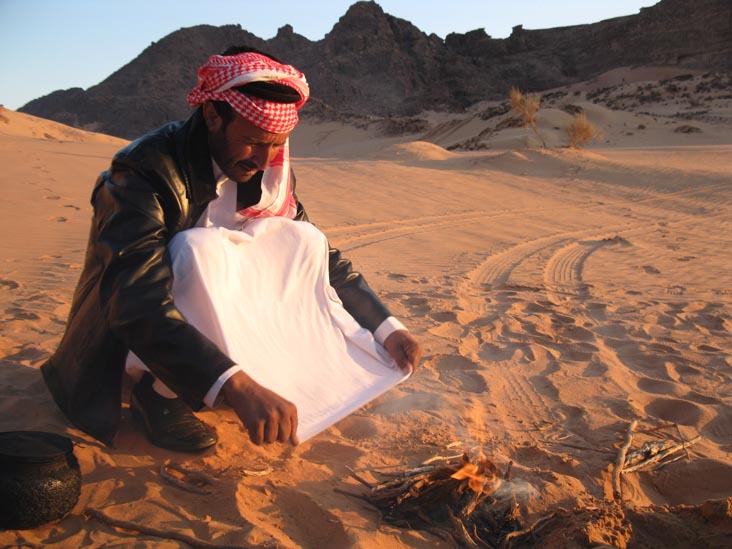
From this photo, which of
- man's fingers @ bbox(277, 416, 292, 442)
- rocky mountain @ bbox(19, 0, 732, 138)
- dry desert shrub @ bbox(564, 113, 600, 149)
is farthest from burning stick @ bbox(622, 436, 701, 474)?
rocky mountain @ bbox(19, 0, 732, 138)

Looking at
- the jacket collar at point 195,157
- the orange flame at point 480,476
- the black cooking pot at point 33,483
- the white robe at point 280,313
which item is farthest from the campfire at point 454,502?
the jacket collar at point 195,157

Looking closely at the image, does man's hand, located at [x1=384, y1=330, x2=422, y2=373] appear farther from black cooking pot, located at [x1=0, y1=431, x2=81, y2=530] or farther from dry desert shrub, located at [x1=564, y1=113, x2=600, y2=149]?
dry desert shrub, located at [x1=564, y1=113, x2=600, y2=149]

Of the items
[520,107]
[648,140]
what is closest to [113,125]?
[520,107]

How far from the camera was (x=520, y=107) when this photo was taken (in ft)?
63.9

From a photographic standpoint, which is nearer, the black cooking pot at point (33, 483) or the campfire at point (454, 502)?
the black cooking pot at point (33, 483)

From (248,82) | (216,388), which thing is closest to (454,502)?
(216,388)

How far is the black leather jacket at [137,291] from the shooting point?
1.72 meters

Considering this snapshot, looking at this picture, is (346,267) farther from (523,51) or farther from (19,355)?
(523,51)

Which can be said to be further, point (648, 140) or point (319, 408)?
point (648, 140)

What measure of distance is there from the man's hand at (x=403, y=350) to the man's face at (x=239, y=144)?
79 cm

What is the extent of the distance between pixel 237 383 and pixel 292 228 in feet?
2.41

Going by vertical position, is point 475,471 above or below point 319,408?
below

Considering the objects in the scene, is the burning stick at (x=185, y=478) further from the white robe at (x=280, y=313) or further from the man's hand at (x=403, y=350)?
the man's hand at (x=403, y=350)

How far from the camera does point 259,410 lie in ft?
5.46
